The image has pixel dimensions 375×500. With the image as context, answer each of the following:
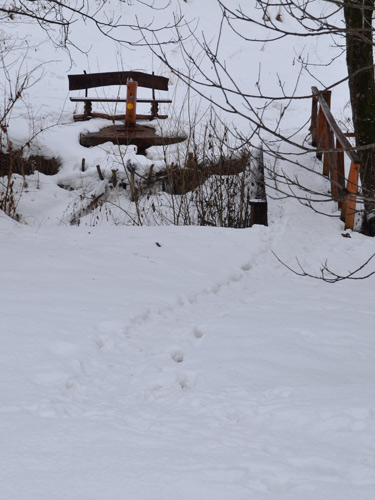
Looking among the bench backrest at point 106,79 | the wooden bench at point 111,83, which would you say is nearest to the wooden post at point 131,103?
the wooden bench at point 111,83

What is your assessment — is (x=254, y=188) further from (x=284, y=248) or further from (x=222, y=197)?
(x=284, y=248)

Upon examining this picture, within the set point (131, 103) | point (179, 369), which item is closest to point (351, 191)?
point (179, 369)

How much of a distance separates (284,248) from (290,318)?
2.14 m

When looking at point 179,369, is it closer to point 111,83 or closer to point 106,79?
point 106,79

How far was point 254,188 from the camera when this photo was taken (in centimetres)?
723

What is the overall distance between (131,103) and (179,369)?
27.8 ft

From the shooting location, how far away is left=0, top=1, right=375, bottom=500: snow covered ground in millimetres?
2250

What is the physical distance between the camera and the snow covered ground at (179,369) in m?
2.25

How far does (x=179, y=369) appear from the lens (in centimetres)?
336

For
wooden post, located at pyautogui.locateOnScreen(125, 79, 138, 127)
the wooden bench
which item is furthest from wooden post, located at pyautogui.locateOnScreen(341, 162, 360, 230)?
the wooden bench

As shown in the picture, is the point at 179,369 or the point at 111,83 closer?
the point at 179,369

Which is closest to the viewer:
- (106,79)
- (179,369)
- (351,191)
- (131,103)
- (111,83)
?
(179,369)

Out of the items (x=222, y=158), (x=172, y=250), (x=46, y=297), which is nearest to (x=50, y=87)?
(x=222, y=158)

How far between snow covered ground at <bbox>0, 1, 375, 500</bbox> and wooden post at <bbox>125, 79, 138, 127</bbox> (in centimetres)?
530
